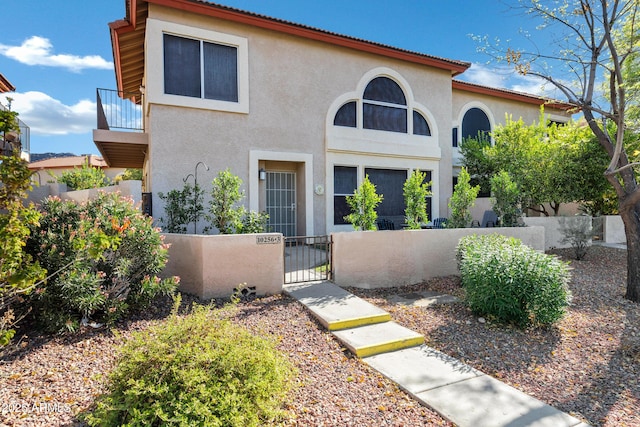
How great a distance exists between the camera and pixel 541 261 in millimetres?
5773

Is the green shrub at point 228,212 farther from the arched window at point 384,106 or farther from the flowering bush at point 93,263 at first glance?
the arched window at point 384,106

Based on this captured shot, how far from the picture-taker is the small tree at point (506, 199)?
10227mm

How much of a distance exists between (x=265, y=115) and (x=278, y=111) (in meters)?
0.46

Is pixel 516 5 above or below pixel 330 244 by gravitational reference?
above

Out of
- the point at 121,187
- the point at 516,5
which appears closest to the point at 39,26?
the point at 121,187

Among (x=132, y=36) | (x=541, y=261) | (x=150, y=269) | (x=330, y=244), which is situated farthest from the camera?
(x=132, y=36)

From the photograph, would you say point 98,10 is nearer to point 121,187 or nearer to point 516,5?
point 121,187

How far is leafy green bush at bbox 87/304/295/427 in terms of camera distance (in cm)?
268

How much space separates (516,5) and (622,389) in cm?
837

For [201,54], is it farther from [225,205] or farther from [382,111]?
[382,111]

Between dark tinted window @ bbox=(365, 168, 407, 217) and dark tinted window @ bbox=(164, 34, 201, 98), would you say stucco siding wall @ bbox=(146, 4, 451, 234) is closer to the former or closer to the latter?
dark tinted window @ bbox=(164, 34, 201, 98)

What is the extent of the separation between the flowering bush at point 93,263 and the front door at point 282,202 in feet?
19.7

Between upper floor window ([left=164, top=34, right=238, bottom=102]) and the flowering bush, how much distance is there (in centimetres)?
500

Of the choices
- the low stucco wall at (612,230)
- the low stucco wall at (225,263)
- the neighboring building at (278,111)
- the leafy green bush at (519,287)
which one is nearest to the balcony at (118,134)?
the neighboring building at (278,111)
